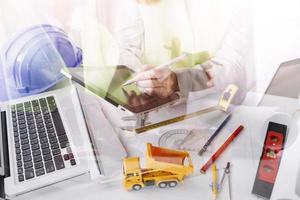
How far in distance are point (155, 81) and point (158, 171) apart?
183 millimetres

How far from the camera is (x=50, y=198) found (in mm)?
574

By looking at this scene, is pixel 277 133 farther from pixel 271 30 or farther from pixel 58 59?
pixel 58 59

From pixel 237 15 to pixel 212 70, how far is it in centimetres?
12

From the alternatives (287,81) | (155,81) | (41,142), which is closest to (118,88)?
(155,81)

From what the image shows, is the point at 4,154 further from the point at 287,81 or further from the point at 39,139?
the point at 287,81

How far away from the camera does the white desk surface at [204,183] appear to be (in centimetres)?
55

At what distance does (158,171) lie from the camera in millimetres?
558

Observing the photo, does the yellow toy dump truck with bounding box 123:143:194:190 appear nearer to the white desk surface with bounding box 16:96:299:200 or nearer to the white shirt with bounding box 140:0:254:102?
the white desk surface with bounding box 16:96:299:200

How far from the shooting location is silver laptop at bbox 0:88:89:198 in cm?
58

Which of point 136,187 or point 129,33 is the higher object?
point 129,33

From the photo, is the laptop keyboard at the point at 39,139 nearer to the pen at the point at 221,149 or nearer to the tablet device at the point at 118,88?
the tablet device at the point at 118,88

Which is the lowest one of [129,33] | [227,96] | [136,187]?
[136,187]

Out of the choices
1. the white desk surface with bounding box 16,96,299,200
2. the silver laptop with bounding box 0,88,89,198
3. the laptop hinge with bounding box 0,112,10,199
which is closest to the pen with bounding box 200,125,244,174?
the white desk surface with bounding box 16,96,299,200

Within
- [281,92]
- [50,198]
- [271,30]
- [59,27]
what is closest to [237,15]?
[271,30]
